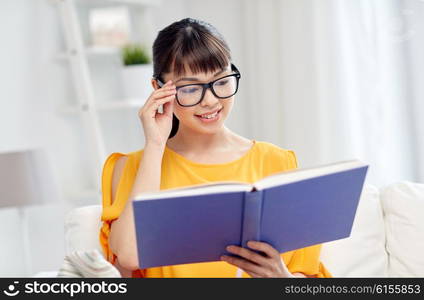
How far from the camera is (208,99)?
154 cm

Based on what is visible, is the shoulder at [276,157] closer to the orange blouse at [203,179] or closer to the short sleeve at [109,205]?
the orange blouse at [203,179]

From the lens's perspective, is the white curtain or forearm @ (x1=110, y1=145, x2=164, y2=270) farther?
the white curtain

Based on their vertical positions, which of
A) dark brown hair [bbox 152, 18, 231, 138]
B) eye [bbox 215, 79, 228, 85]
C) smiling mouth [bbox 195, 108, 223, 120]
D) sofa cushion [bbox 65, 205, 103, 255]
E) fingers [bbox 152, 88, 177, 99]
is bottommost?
sofa cushion [bbox 65, 205, 103, 255]

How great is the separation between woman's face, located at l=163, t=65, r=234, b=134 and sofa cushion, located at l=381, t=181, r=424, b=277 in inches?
23.4

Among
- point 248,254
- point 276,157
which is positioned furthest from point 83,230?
point 248,254

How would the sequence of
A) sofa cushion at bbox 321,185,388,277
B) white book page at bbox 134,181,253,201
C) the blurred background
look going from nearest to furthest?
white book page at bbox 134,181,253,201 → sofa cushion at bbox 321,185,388,277 → the blurred background

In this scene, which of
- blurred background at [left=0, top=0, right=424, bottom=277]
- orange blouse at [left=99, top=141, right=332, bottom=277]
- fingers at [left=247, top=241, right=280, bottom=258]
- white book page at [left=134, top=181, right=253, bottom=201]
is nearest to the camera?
white book page at [left=134, top=181, right=253, bottom=201]

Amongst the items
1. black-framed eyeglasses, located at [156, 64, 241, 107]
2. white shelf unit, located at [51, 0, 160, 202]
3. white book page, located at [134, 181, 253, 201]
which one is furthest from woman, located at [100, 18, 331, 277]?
white shelf unit, located at [51, 0, 160, 202]

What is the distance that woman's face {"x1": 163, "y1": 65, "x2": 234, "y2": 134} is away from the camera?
5.09ft

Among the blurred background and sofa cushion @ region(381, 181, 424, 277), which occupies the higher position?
the blurred background

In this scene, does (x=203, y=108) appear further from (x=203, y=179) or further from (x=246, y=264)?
(x=246, y=264)

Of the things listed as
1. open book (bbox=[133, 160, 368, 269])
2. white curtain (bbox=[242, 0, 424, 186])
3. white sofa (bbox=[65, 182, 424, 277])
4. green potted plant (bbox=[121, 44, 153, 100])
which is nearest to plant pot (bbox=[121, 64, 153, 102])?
green potted plant (bbox=[121, 44, 153, 100])

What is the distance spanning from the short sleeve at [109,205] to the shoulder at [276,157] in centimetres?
37

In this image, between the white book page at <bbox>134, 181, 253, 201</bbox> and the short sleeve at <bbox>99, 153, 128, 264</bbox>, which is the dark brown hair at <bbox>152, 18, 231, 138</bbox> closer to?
the short sleeve at <bbox>99, 153, 128, 264</bbox>
